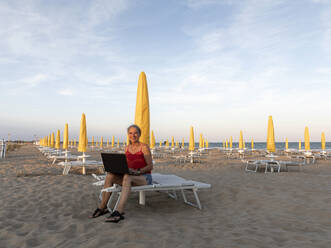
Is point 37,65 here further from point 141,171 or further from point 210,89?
point 141,171

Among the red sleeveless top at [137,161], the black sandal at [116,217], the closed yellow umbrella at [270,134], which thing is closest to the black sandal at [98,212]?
the black sandal at [116,217]

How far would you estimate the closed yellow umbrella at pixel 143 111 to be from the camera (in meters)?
4.08

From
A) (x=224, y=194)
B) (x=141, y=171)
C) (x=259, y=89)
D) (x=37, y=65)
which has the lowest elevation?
(x=224, y=194)

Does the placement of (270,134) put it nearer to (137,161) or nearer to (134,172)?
(137,161)

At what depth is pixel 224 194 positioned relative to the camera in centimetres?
432

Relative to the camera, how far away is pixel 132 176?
9.88ft

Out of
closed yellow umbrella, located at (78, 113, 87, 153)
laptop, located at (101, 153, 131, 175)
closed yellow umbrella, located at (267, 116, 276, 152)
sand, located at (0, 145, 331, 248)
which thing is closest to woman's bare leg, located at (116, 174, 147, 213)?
laptop, located at (101, 153, 131, 175)

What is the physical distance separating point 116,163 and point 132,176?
0.93ft

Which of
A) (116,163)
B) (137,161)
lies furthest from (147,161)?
(116,163)

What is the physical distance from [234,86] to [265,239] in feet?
49.0

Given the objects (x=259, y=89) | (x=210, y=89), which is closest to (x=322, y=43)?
(x=259, y=89)

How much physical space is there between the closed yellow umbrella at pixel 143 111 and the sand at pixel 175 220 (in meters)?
1.20

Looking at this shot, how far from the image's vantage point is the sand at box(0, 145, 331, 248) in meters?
2.17

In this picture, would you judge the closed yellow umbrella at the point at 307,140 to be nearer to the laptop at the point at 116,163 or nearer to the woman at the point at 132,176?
the woman at the point at 132,176
